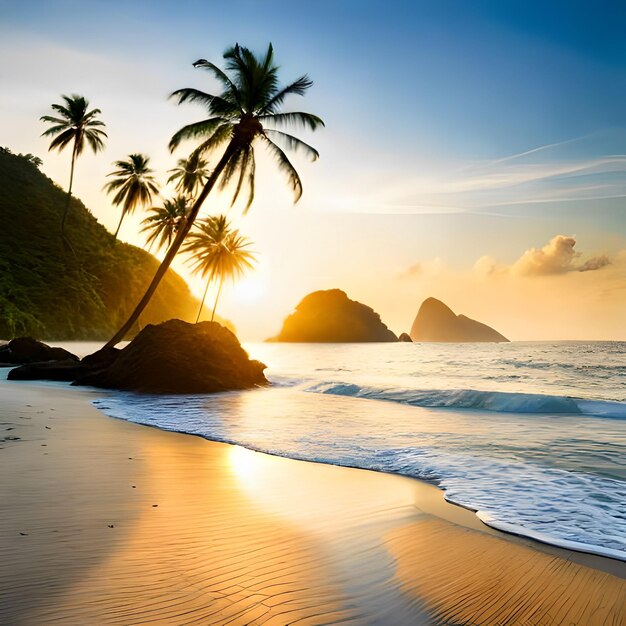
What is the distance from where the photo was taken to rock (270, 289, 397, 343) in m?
170

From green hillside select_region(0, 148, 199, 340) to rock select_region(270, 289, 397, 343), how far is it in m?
106

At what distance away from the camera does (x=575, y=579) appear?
3312 millimetres

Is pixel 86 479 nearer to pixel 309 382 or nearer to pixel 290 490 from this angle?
pixel 290 490

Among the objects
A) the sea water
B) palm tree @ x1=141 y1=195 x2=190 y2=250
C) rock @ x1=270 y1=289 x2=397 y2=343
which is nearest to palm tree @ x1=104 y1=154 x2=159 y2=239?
palm tree @ x1=141 y1=195 x2=190 y2=250

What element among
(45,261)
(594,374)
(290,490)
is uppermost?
(45,261)

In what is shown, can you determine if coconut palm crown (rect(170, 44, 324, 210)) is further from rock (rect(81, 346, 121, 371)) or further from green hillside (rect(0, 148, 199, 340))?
green hillside (rect(0, 148, 199, 340))

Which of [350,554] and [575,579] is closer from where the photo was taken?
[575,579]

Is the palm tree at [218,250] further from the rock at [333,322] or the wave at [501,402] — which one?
the rock at [333,322]

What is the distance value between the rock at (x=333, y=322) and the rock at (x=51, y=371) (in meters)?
151

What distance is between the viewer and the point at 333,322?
17112cm

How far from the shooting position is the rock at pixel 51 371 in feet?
56.2

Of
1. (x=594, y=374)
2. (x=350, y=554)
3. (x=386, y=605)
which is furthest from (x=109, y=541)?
(x=594, y=374)

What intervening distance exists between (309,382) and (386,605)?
1984cm

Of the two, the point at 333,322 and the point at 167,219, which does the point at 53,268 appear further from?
the point at 333,322
